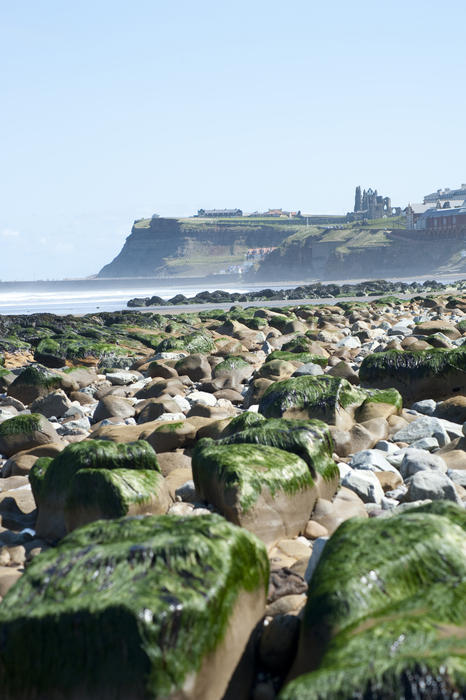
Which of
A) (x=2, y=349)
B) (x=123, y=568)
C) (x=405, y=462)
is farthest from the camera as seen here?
(x=2, y=349)

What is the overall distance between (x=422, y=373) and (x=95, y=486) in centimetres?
491

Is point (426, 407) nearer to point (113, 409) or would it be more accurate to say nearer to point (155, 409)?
point (155, 409)

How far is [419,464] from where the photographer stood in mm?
4836

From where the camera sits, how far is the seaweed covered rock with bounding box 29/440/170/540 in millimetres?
3959

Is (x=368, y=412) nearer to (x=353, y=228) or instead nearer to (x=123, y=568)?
(x=123, y=568)

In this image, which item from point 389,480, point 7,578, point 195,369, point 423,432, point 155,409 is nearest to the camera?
point 7,578

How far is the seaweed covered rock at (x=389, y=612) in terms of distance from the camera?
196cm

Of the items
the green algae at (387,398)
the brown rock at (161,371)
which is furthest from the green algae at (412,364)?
the brown rock at (161,371)

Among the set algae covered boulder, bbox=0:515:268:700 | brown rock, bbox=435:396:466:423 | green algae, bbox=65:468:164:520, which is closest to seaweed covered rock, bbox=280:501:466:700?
algae covered boulder, bbox=0:515:268:700

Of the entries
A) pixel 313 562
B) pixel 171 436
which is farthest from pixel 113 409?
pixel 313 562

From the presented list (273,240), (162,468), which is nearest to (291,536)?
(162,468)

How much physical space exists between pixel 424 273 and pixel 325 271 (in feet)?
64.4

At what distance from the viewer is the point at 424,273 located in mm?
117688

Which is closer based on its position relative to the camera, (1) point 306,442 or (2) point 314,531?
(2) point 314,531
